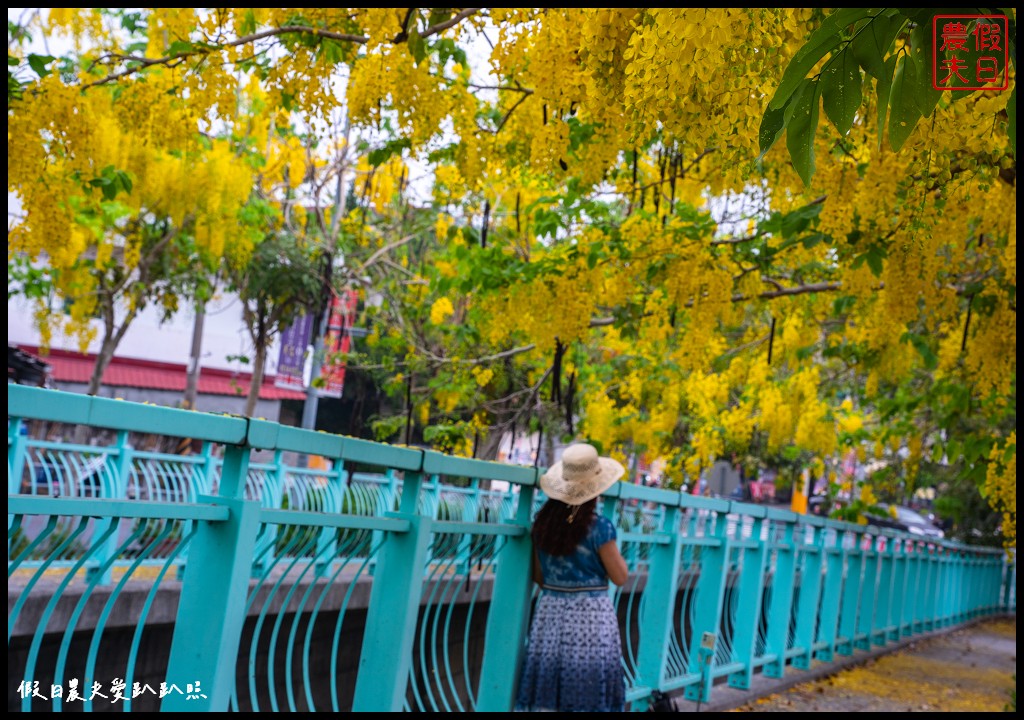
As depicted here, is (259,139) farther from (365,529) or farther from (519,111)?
(365,529)

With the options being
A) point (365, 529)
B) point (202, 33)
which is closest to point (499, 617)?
point (365, 529)

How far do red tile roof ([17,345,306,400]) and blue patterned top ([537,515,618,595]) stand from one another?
17820 millimetres

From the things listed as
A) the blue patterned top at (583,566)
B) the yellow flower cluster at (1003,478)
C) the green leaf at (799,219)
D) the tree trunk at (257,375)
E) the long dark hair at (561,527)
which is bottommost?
the blue patterned top at (583,566)

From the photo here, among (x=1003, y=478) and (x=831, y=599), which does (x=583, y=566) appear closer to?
(x=1003, y=478)

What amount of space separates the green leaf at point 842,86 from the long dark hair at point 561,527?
8.17 ft

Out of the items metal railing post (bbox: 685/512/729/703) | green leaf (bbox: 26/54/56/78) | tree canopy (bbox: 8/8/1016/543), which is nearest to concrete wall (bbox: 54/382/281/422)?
tree canopy (bbox: 8/8/1016/543)

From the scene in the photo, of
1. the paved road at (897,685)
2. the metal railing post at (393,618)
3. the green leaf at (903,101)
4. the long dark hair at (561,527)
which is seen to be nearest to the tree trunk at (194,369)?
the paved road at (897,685)

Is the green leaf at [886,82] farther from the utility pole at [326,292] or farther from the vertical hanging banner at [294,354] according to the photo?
the vertical hanging banner at [294,354]

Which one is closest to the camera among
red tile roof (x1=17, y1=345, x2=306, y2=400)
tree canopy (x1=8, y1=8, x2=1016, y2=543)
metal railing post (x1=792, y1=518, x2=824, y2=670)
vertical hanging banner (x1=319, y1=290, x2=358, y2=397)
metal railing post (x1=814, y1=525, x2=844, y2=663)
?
tree canopy (x1=8, y1=8, x2=1016, y2=543)

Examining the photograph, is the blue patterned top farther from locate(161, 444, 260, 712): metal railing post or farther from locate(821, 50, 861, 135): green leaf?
locate(821, 50, 861, 135): green leaf

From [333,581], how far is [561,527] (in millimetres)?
827

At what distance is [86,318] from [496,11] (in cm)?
1273

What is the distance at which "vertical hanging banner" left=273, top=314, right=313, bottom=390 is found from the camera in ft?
48.3

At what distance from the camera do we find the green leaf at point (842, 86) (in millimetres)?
1551
